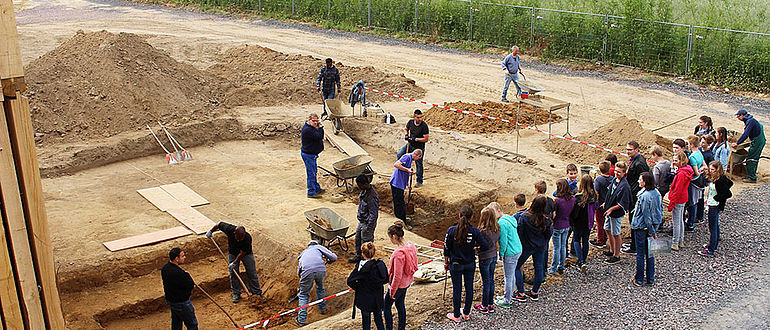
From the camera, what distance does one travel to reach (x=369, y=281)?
8867 mm

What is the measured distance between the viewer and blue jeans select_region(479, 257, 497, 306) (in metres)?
9.84

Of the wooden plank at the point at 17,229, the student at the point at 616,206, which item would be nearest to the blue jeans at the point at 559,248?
the student at the point at 616,206

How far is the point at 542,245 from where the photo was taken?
10.1m

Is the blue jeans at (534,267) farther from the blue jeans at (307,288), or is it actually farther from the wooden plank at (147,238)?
the wooden plank at (147,238)

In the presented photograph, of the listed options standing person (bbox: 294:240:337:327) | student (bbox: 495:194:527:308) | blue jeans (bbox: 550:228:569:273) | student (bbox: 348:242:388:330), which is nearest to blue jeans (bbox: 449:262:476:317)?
student (bbox: 495:194:527:308)

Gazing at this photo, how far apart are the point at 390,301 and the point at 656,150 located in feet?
17.4

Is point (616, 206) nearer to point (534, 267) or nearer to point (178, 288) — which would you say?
point (534, 267)

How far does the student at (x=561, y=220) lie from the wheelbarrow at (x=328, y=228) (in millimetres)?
3544

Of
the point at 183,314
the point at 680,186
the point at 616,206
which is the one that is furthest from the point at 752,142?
the point at 183,314

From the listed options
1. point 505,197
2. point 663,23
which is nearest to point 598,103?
point 663,23

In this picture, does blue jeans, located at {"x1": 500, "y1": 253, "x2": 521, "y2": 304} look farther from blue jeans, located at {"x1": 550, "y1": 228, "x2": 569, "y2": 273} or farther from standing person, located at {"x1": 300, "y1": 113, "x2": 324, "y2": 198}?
standing person, located at {"x1": 300, "y1": 113, "x2": 324, "y2": 198}

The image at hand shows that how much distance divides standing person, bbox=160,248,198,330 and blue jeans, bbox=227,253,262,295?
5.73 ft

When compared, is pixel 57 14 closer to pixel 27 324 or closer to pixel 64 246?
pixel 64 246

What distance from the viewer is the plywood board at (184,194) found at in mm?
14878
